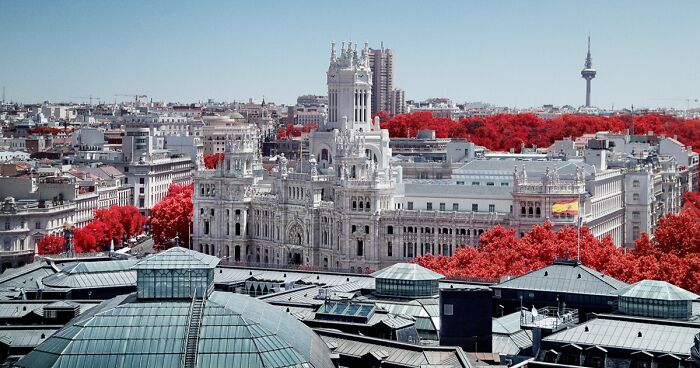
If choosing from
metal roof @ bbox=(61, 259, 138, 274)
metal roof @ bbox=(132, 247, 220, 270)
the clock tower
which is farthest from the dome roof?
the clock tower

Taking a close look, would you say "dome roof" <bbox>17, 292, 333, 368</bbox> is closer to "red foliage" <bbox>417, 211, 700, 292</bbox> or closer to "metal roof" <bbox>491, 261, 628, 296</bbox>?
"metal roof" <bbox>491, 261, 628, 296</bbox>

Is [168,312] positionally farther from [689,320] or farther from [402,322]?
[689,320]

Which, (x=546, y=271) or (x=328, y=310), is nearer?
(x=328, y=310)

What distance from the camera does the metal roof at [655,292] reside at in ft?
284

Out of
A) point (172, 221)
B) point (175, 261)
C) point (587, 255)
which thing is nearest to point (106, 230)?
point (172, 221)

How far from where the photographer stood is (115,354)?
67.8 metres

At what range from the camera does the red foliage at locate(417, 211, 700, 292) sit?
122688 mm

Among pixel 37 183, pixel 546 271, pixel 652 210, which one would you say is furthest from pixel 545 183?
pixel 37 183

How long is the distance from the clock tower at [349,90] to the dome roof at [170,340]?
365 ft

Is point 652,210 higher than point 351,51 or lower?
lower

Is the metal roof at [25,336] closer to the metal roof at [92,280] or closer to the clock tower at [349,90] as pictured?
the metal roof at [92,280]

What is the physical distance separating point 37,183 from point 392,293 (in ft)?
353

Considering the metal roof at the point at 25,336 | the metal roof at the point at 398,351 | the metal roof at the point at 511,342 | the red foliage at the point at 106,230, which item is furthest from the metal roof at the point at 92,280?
the red foliage at the point at 106,230

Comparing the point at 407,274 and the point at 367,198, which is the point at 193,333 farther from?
the point at 367,198
